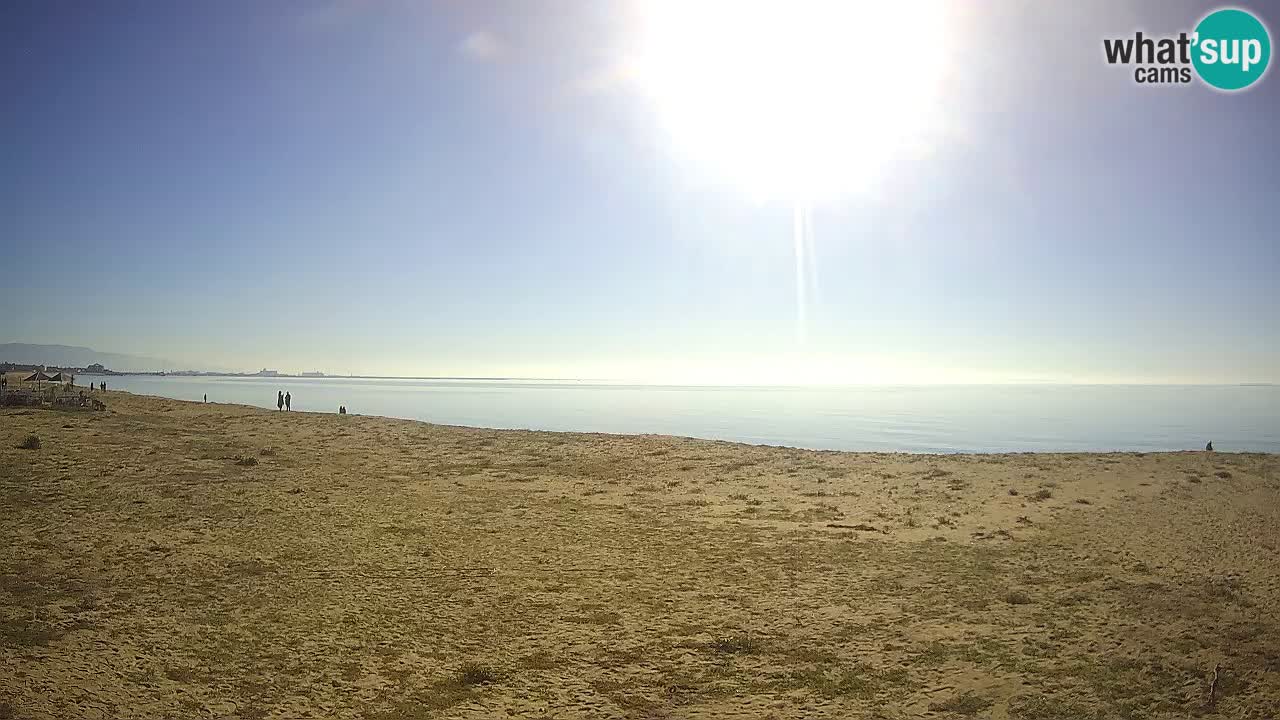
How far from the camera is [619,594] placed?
463 inches

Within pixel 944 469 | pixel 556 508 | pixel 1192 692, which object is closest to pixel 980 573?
pixel 1192 692

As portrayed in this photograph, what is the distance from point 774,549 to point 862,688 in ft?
21.3

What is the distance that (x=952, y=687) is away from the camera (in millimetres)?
8297

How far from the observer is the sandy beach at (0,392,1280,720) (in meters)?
8.10

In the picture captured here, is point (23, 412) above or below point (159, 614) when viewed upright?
above

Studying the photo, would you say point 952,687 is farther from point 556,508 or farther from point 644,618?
point 556,508

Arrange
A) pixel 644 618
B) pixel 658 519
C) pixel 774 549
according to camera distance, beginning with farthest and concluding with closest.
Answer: pixel 658 519 → pixel 774 549 → pixel 644 618

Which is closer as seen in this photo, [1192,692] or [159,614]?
[1192,692]

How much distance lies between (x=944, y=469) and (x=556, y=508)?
53.3ft

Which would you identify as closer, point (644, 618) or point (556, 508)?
point (644, 618)

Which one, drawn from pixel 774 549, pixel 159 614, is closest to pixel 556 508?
pixel 774 549

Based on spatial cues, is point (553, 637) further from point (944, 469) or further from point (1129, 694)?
point (944, 469)

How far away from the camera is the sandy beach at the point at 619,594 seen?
Answer: 319 inches

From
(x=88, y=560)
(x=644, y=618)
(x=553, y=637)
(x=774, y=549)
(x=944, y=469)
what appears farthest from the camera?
(x=944, y=469)
